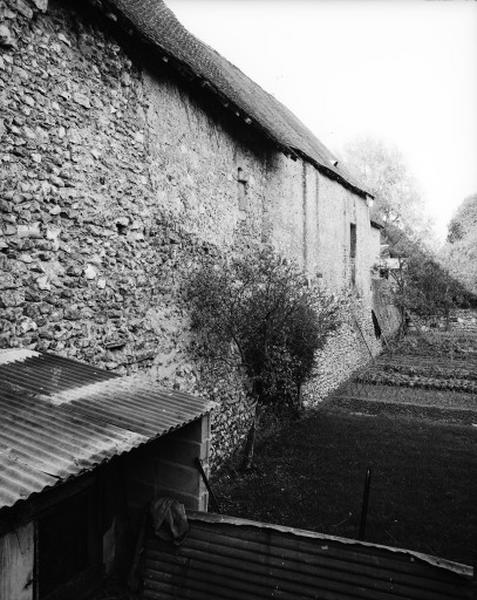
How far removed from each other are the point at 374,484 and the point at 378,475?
43 centimetres

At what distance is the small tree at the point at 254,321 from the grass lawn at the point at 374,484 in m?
1.03

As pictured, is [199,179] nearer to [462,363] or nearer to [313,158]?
[313,158]

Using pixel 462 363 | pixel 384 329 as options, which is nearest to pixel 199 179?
pixel 462 363

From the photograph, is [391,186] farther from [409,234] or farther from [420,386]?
[420,386]

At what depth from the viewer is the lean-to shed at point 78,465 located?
3271mm

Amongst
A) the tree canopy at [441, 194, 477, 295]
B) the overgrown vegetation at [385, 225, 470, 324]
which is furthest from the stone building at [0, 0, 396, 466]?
the tree canopy at [441, 194, 477, 295]

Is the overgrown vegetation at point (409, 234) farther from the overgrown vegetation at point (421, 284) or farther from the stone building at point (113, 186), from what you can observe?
the stone building at point (113, 186)

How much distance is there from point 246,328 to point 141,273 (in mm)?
2466

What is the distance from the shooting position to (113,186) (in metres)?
6.19

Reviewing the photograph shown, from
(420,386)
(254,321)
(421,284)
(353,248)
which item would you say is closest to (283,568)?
(254,321)

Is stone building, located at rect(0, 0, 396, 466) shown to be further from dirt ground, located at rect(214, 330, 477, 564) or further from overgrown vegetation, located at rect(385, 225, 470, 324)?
overgrown vegetation, located at rect(385, 225, 470, 324)

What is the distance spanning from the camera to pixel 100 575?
493 cm

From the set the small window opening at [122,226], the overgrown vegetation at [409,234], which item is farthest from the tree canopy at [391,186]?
the small window opening at [122,226]

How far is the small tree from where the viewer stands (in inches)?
318
